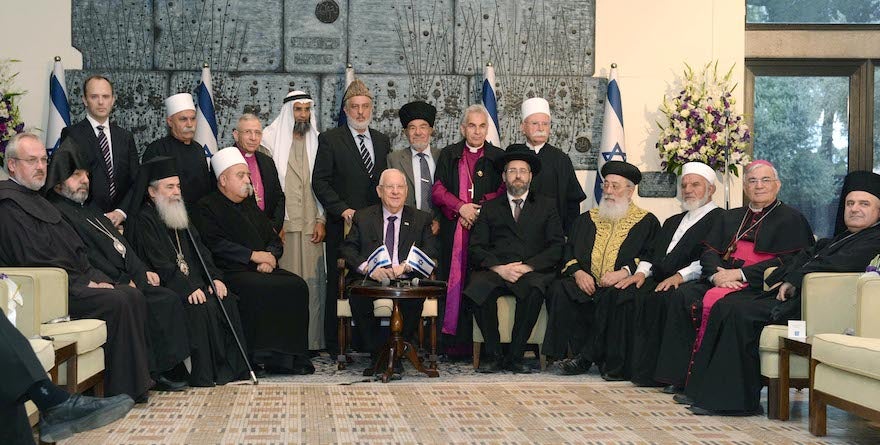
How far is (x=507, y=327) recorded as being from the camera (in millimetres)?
6934

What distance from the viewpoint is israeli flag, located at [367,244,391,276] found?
21.7 feet

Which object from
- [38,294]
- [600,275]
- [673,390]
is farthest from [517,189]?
[38,294]

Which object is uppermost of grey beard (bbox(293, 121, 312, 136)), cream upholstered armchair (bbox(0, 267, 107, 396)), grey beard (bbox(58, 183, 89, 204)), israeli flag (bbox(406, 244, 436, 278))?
grey beard (bbox(293, 121, 312, 136))

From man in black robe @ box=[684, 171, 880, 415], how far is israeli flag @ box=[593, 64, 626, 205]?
2.77 meters

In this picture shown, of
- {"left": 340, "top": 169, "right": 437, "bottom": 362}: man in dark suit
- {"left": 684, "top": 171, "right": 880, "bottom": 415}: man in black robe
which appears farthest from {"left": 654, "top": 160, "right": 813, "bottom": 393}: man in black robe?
{"left": 340, "top": 169, "right": 437, "bottom": 362}: man in dark suit

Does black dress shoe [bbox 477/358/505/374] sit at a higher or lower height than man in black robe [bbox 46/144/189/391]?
lower

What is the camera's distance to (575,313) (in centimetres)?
691

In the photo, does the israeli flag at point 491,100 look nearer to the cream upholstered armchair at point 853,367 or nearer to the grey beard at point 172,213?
the grey beard at point 172,213

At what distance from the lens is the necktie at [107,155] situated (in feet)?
22.7

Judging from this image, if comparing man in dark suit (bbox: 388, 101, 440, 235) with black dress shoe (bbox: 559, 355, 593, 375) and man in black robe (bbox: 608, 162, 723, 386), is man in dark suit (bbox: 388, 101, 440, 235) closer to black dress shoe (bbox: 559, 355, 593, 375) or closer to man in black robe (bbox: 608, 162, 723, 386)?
black dress shoe (bbox: 559, 355, 593, 375)

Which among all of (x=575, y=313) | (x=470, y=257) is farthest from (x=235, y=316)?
(x=575, y=313)

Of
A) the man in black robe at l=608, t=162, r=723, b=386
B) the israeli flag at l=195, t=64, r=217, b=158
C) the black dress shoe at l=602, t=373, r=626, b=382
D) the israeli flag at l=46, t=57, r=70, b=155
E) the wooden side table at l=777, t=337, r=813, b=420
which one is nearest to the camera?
the wooden side table at l=777, t=337, r=813, b=420

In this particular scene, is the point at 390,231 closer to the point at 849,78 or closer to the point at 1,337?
the point at 1,337

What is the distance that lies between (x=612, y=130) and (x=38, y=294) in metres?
4.78
